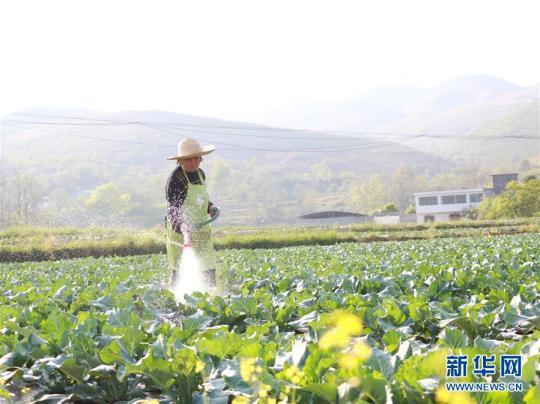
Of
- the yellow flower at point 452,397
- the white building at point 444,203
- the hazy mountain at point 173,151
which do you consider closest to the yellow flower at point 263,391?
the yellow flower at point 452,397

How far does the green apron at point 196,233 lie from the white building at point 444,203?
256ft

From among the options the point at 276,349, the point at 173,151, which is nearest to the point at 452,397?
the point at 276,349

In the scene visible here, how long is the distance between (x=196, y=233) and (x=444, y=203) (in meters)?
81.1

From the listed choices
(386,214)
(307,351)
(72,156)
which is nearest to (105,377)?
(307,351)

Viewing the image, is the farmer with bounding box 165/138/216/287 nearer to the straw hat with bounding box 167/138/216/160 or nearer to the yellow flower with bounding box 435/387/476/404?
the straw hat with bounding box 167/138/216/160

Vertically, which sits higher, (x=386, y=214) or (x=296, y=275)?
(x=296, y=275)

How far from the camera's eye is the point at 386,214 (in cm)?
8269

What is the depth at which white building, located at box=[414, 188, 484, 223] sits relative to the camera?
8355 centimetres

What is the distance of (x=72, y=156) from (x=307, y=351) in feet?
545

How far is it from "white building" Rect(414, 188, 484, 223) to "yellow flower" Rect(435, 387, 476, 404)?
8248cm

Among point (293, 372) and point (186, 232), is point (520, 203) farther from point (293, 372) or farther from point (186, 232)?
point (293, 372)

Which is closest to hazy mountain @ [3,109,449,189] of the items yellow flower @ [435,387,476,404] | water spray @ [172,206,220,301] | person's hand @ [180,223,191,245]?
water spray @ [172,206,220,301]

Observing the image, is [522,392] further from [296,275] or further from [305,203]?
[305,203]

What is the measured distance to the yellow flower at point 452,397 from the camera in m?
1.99
